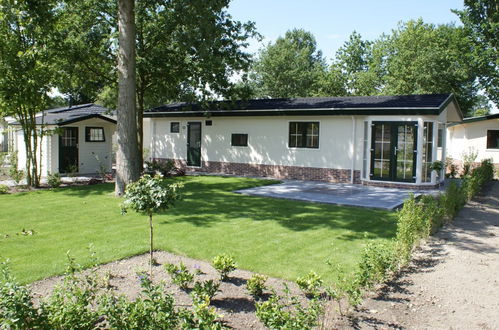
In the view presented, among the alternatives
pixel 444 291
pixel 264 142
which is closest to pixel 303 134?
pixel 264 142

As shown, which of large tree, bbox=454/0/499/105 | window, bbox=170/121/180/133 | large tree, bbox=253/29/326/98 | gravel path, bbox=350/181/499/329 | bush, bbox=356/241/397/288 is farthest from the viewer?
large tree, bbox=253/29/326/98

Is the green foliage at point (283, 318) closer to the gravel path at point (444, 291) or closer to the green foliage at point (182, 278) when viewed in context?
the gravel path at point (444, 291)

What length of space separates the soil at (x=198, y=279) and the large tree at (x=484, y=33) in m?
23.5

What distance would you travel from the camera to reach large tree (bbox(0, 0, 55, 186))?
1272 cm

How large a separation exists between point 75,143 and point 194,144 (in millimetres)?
5355

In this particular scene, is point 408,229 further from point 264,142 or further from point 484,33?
point 484,33

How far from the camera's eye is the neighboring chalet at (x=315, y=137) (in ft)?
48.4

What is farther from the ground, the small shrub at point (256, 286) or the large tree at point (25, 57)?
the large tree at point (25, 57)

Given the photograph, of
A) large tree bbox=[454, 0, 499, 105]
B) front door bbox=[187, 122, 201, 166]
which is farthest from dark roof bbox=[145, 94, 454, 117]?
large tree bbox=[454, 0, 499, 105]

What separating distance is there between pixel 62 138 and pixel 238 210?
11.1 metres

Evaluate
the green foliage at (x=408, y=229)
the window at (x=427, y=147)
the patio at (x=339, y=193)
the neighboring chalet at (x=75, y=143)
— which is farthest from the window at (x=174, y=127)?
the green foliage at (x=408, y=229)

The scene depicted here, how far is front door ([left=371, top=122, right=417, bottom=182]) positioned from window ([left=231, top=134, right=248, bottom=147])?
229 inches

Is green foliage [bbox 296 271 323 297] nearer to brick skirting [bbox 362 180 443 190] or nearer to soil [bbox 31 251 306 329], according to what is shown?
soil [bbox 31 251 306 329]

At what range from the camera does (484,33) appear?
80.5 feet
